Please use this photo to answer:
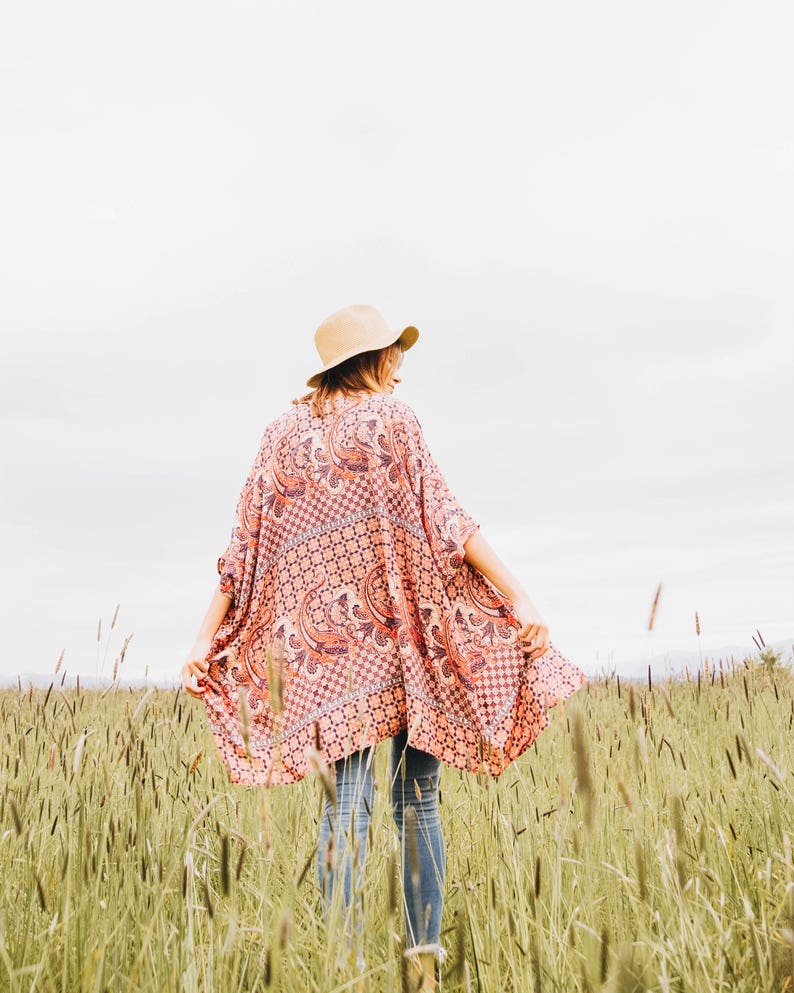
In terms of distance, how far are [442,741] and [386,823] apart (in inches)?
32.6

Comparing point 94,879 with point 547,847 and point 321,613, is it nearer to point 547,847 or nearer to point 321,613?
point 321,613

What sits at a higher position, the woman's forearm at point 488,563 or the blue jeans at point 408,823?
the woman's forearm at point 488,563

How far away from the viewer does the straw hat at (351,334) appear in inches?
114

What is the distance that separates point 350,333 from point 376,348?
0.12 metres

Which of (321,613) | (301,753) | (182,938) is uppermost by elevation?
(321,613)

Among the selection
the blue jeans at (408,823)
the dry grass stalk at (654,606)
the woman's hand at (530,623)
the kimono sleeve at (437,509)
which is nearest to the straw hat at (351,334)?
the kimono sleeve at (437,509)

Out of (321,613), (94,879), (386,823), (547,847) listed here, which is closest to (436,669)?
(321,613)

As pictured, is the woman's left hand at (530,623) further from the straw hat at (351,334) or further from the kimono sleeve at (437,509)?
the straw hat at (351,334)

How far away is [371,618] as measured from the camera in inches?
106

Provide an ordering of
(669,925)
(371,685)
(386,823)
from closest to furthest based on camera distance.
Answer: (669,925)
(371,685)
(386,823)

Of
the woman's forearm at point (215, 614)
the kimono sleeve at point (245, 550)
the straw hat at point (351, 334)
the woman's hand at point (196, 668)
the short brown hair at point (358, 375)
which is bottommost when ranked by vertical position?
the woman's hand at point (196, 668)

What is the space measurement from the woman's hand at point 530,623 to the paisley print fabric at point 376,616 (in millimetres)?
126

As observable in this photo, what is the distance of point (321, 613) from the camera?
8.89ft

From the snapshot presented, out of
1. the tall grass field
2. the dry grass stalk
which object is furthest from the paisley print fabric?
the dry grass stalk
